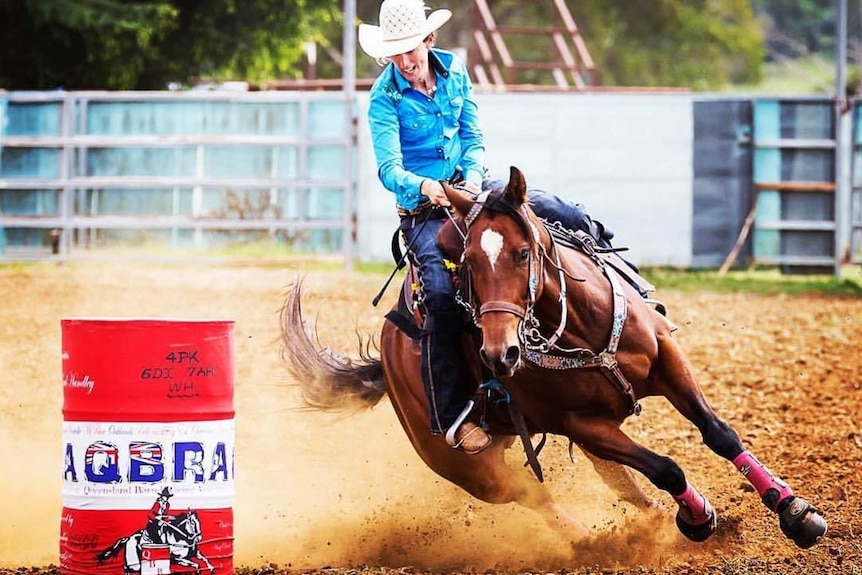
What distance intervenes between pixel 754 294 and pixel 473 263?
393 inches

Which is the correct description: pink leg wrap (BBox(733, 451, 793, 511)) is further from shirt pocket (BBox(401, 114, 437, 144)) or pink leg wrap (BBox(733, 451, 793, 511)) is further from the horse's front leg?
shirt pocket (BBox(401, 114, 437, 144))

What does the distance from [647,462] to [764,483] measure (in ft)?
1.54

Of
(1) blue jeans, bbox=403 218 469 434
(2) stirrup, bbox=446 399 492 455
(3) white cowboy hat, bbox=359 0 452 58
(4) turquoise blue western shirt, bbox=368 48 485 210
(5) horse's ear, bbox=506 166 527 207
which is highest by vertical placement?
(3) white cowboy hat, bbox=359 0 452 58

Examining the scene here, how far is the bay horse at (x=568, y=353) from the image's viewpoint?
467cm

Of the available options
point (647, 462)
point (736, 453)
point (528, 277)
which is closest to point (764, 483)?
point (736, 453)

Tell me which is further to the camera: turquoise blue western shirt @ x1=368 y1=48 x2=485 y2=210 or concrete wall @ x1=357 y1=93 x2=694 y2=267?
concrete wall @ x1=357 y1=93 x2=694 y2=267

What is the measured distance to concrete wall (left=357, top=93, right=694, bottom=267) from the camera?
53.6 ft

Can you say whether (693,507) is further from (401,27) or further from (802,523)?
(401,27)

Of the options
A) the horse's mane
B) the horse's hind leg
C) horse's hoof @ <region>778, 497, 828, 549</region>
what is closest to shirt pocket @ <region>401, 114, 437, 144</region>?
the horse's mane

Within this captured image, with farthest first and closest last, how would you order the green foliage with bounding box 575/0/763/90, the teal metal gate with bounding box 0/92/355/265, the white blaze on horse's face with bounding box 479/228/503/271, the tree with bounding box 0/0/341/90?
the green foliage with bounding box 575/0/763/90 → the tree with bounding box 0/0/341/90 → the teal metal gate with bounding box 0/92/355/265 → the white blaze on horse's face with bounding box 479/228/503/271

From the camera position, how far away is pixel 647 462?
5270 millimetres

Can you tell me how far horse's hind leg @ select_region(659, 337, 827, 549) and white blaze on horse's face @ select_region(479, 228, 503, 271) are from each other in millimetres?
1150

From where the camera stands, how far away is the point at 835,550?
5.59 m

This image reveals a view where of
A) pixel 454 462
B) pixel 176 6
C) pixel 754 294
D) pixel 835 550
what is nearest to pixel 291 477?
pixel 454 462
